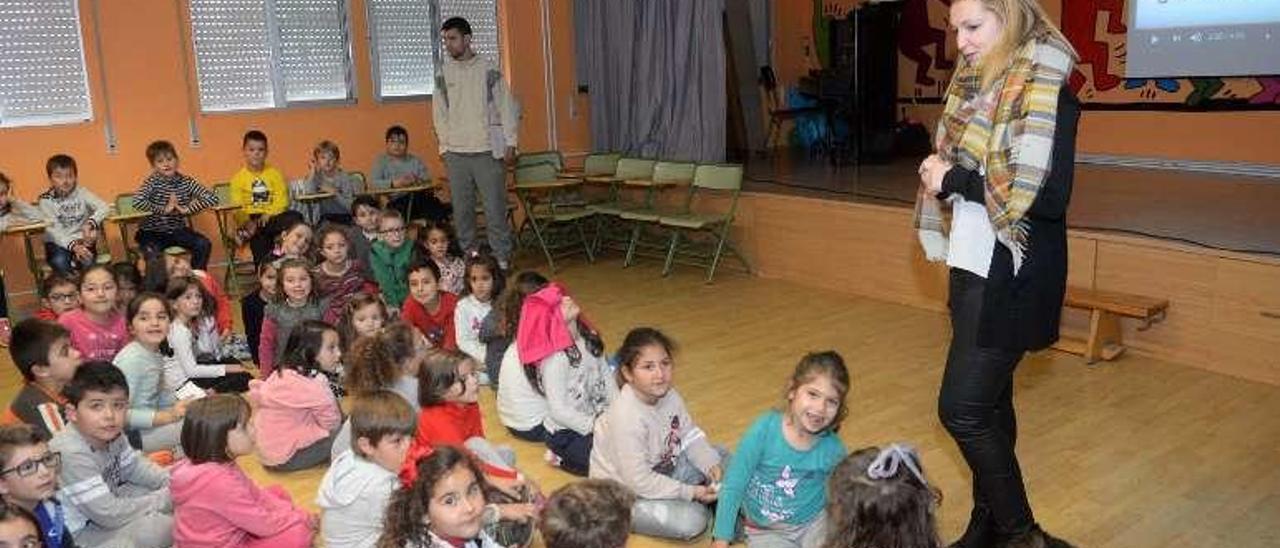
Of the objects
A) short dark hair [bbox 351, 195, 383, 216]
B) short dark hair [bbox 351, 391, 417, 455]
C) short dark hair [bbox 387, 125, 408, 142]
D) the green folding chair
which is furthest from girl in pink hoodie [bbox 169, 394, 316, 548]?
short dark hair [bbox 387, 125, 408, 142]

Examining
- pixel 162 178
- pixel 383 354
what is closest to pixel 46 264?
pixel 162 178

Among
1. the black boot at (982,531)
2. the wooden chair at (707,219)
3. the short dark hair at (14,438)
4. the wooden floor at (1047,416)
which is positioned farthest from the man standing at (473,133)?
the black boot at (982,531)

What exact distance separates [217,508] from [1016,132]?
7.32 ft

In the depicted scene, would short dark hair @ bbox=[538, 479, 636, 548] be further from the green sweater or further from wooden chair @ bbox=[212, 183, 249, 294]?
wooden chair @ bbox=[212, 183, 249, 294]

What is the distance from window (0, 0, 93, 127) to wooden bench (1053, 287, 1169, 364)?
6.14 meters

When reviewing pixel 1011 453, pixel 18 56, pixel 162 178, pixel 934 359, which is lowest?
pixel 934 359

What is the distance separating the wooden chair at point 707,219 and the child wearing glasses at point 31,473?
454cm

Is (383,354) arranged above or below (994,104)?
below

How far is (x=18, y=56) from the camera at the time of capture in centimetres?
655

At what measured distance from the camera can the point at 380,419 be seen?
2672 mm

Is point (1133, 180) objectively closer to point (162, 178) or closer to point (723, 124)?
point (723, 124)

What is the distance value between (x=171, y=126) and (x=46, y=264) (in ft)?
4.22

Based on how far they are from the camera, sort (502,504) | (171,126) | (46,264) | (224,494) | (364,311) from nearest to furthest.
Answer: (224,494), (502,504), (364,311), (46,264), (171,126)

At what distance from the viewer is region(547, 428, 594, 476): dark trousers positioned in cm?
359
